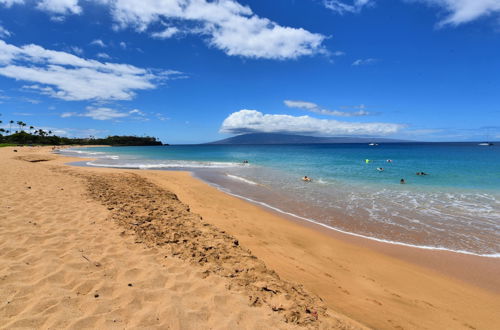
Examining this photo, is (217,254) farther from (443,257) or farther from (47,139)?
(47,139)

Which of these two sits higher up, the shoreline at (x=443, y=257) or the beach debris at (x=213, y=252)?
the beach debris at (x=213, y=252)

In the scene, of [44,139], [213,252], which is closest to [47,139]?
[44,139]

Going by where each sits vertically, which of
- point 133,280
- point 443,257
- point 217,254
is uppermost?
A: point 133,280

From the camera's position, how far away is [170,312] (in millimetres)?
3252

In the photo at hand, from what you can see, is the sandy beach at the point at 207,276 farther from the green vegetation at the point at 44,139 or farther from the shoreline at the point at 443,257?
the green vegetation at the point at 44,139

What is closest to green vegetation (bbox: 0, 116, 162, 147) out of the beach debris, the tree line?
the tree line

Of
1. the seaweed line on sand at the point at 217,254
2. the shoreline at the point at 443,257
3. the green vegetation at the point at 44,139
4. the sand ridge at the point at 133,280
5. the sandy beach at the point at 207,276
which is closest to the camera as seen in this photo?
the sand ridge at the point at 133,280

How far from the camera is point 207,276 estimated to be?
14.0 ft

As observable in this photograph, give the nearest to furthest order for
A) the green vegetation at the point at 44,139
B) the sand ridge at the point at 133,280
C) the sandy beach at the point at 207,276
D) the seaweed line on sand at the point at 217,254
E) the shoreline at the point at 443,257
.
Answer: the sand ridge at the point at 133,280 → the sandy beach at the point at 207,276 → the seaweed line on sand at the point at 217,254 → the shoreline at the point at 443,257 → the green vegetation at the point at 44,139

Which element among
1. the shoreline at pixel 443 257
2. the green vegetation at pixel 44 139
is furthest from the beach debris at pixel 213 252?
the green vegetation at pixel 44 139

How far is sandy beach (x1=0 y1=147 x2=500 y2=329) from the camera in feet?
10.6

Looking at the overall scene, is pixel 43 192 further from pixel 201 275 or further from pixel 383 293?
pixel 383 293

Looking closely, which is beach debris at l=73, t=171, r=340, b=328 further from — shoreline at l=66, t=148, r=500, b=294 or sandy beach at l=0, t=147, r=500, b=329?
shoreline at l=66, t=148, r=500, b=294

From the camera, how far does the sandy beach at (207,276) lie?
3.24 m
